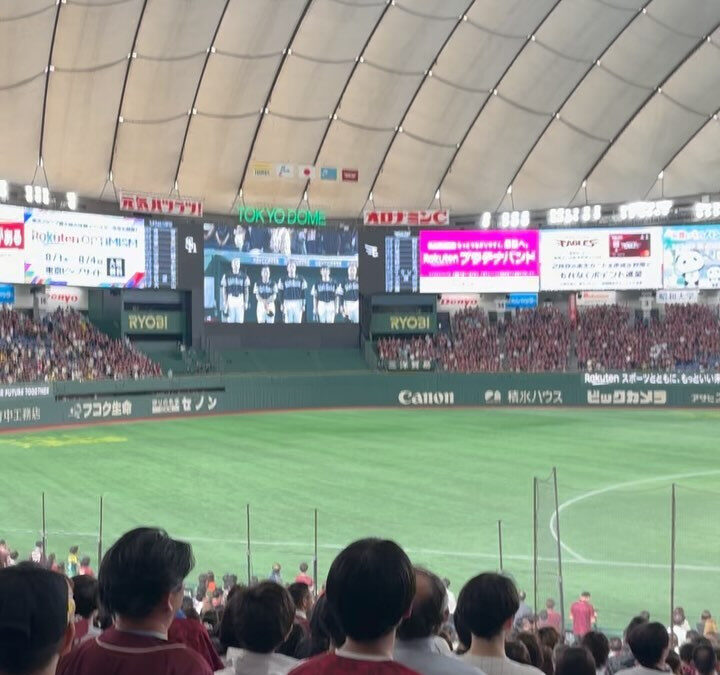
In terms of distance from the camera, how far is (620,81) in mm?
50531

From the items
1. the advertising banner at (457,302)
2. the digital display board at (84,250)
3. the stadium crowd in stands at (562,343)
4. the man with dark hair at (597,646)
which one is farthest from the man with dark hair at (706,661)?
the advertising banner at (457,302)

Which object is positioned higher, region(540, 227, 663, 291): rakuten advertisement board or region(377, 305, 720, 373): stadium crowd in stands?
region(540, 227, 663, 291): rakuten advertisement board

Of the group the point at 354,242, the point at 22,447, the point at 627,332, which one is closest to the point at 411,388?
the point at 354,242

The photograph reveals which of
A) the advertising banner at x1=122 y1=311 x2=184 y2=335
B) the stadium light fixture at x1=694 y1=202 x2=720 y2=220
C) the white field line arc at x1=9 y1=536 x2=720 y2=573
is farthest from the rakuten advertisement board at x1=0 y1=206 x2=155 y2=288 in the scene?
the stadium light fixture at x1=694 y1=202 x2=720 y2=220

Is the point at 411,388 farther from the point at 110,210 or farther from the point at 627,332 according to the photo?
the point at 110,210

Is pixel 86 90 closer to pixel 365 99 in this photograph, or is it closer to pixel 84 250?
pixel 84 250

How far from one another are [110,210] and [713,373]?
3497 centimetres

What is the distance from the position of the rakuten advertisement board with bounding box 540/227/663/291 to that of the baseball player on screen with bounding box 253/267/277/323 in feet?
54.1

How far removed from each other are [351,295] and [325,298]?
1.70m

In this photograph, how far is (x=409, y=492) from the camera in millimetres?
26031

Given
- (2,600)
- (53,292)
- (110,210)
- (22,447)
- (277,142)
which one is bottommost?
(22,447)

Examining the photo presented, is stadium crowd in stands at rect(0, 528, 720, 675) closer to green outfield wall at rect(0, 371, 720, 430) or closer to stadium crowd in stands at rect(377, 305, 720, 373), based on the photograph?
green outfield wall at rect(0, 371, 720, 430)

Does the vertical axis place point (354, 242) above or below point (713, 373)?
above

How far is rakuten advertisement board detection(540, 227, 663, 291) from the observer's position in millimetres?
57469
